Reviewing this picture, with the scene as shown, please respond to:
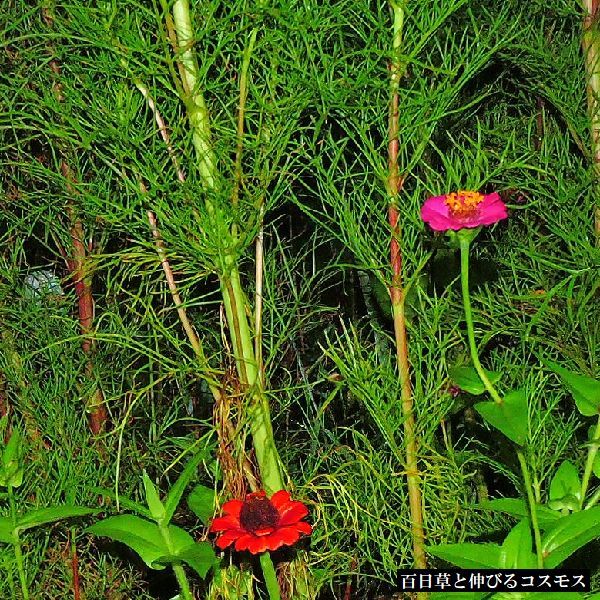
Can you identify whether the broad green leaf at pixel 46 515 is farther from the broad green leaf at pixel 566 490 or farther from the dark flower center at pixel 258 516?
the broad green leaf at pixel 566 490

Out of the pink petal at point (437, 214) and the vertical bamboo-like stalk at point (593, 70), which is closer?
the pink petal at point (437, 214)

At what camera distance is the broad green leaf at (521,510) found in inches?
43.0

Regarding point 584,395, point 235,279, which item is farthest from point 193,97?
point 584,395

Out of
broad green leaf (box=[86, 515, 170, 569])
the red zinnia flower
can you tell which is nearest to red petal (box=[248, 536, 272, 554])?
the red zinnia flower

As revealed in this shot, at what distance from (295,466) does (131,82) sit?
0.59m

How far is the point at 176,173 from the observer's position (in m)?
1.15

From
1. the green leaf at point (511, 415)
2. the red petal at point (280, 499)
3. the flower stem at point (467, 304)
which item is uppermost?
the flower stem at point (467, 304)

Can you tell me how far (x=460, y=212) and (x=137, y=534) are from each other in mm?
505

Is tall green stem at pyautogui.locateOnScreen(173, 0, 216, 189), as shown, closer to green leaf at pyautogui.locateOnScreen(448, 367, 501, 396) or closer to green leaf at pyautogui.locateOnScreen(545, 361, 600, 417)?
green leaf at pyautogui.locateOnScreen(448, 367, 501, 396)

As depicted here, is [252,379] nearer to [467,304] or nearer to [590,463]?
[467,304]

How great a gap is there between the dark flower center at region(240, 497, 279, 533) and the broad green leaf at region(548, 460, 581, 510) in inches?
12.1

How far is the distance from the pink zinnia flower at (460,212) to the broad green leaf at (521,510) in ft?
1.01

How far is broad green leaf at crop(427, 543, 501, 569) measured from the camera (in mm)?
1044

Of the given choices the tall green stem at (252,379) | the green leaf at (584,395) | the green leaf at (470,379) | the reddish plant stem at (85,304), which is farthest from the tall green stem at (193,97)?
the green leaf at (584,395)
